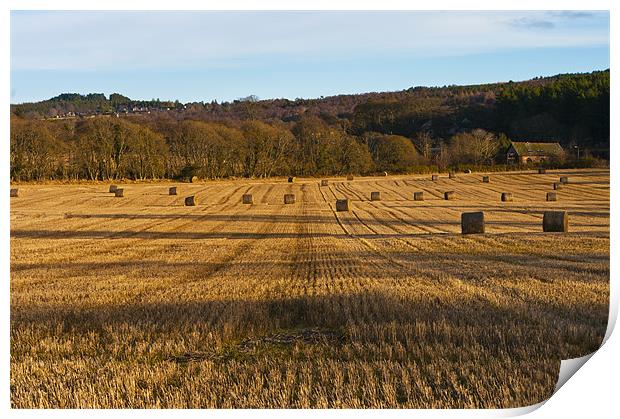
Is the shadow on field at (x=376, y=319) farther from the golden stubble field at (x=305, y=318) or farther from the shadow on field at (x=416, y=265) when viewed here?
the shadow on field at (x=416, y=265)

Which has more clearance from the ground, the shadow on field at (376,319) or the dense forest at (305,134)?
the dense forest at (305,134)

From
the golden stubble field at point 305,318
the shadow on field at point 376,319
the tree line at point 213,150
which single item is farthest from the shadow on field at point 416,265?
the tree line at point 213,150

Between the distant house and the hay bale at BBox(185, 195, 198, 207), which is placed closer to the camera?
the hay bale at BBox(185, 195, 198, 207)

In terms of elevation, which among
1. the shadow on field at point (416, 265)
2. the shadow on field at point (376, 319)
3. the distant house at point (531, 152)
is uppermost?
the distant house at point (531, 152)

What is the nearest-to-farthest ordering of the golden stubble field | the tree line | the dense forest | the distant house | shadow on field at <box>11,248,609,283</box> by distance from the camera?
1. the golden stubble field
2. shadow on field at <box>11,248,609,283</box>
3. the dense forest
4. the tree line
5. the distant house

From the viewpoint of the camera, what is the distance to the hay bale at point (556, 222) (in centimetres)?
1927

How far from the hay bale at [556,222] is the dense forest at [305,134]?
52.1ft

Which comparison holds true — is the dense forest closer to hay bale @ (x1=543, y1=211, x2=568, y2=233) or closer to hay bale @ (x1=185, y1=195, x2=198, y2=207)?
hay bale @ (x1=185, y1=195, x2=198, y2=207)

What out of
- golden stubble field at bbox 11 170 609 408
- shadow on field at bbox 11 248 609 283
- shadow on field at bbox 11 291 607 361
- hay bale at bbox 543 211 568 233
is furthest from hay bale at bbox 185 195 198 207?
shadow on field at bbox 11 291 607 361

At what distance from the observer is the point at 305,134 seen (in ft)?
226

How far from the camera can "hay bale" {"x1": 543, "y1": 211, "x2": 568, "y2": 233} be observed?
63.2 feet

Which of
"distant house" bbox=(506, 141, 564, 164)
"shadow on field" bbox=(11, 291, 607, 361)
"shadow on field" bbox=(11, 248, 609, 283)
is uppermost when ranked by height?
"distant house" bbox=(506, 141, 564, 164)

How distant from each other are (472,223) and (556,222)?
241 centimetres

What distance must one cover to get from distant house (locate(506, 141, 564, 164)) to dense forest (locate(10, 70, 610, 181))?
96cm
